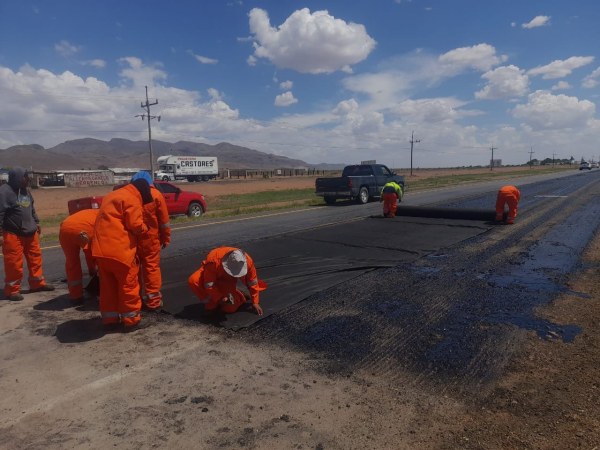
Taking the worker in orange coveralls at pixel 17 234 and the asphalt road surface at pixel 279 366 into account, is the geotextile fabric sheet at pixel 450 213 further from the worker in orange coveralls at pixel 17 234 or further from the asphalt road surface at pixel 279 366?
the worker in orange coveralls at pixel 17 234

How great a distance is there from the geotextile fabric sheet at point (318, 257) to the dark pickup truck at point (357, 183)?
21.9 feet

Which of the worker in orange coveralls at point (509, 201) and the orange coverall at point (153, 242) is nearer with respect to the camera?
the orange coverall at point (153, 242)

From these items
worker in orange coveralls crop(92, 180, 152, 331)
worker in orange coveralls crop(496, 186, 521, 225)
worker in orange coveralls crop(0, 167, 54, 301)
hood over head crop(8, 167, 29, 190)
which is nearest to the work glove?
worker in orange coveralls crop(92, 180, 152, 331)

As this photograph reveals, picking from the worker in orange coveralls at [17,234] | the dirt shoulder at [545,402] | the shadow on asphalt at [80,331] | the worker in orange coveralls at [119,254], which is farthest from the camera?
the worker in orange coveralls at [17,234]

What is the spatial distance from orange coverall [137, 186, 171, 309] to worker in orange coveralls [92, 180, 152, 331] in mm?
181

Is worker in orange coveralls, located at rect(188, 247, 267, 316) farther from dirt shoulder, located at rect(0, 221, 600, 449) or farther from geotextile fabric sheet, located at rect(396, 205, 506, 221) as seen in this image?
geotextile fabric sheet, located at rect(396, 205, 506, 221)

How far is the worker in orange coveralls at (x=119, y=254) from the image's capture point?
435 cm

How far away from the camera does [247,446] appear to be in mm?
2715

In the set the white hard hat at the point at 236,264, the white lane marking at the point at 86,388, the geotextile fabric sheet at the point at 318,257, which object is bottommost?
the white lane marking at the point at 86,388

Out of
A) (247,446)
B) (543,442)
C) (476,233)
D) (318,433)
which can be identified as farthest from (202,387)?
(476,233)

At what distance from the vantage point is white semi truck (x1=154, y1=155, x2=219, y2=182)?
2562 inches

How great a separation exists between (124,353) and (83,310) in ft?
5.38

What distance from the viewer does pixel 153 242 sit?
492 cm

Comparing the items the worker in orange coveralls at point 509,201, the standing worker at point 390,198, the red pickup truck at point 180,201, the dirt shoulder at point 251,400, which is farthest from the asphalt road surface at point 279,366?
the red pickup truck at point 180,201
